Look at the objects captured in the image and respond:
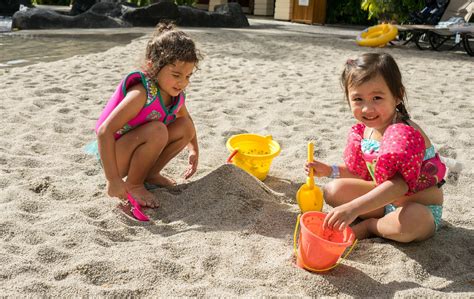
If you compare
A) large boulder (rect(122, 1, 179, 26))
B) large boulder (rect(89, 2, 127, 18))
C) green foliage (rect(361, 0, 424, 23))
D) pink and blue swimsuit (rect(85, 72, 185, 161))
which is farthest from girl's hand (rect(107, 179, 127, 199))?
large boulder (rect(89, 2, 127, 18))

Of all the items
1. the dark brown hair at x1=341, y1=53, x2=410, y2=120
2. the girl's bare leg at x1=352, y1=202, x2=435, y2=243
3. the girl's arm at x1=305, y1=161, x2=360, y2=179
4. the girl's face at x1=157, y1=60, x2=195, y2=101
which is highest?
the dark brown hair at x1=341, y1=53, x2=410, y2=120

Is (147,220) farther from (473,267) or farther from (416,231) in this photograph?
(473,267)

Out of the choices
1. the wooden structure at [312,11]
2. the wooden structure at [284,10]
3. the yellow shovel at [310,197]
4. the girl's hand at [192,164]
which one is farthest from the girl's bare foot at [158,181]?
the wooden structure at [284,10]

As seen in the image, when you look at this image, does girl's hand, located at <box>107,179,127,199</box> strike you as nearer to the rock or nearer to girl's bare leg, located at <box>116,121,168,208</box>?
girl's bare leg, located at <box>116,121,168,208</box>

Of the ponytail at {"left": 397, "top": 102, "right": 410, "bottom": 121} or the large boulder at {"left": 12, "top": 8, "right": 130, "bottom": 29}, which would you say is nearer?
the ponytail at {"left": 397, "top": 102, "right": 410, "bottom": 121}

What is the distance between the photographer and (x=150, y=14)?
11.9 metres

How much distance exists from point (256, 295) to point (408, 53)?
7077 mm

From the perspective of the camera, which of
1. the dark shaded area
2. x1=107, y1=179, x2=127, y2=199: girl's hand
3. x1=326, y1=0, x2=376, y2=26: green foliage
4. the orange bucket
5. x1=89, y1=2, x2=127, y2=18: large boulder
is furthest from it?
x1=326, y1=0, x2=376, y2=26: green foliage

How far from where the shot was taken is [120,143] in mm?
2238

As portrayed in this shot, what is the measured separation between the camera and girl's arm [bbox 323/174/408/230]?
5.39ft

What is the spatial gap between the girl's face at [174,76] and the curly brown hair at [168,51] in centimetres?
2

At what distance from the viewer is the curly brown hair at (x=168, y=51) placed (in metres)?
2.20

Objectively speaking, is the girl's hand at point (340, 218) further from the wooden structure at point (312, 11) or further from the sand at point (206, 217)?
the wooden structure at point (312, 11)

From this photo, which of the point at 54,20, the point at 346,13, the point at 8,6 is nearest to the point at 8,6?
the point at 8,6
